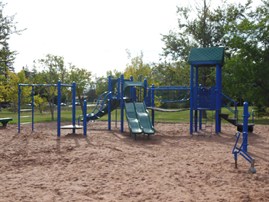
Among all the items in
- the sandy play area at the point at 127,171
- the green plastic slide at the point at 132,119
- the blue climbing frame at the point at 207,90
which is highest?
the blue climbing frame at the point at 207,90

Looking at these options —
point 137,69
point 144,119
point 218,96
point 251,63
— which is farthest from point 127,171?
point 137,69

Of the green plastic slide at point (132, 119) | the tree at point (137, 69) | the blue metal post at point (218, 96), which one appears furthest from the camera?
the tree at point (137, 69)

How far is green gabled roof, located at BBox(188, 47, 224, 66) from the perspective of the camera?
14576 millimetres

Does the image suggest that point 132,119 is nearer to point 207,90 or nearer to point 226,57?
point 207,90

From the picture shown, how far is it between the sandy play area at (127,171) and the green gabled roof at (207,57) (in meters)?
4.01

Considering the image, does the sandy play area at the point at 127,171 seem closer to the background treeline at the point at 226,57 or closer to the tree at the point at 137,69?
the background treeline at the point at 226,57

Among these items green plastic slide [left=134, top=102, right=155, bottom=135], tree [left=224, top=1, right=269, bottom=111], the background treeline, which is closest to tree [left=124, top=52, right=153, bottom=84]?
the background treeline

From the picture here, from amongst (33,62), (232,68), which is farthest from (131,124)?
(33,62)

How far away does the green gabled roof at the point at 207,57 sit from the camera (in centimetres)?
1458

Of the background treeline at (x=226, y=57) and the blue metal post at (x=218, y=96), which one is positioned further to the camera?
the background treeline at (x=226, y=57)

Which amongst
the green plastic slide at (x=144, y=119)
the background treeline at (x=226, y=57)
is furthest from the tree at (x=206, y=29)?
the green plastic slide at (x=144, y=119)

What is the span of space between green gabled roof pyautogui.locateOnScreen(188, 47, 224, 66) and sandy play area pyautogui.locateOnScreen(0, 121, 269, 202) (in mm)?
4008

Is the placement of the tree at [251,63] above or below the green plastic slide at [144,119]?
above

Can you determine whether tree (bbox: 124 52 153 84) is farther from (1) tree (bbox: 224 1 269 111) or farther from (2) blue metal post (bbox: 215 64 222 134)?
(2) blue metal post (bbox: 215 64 222 134)
